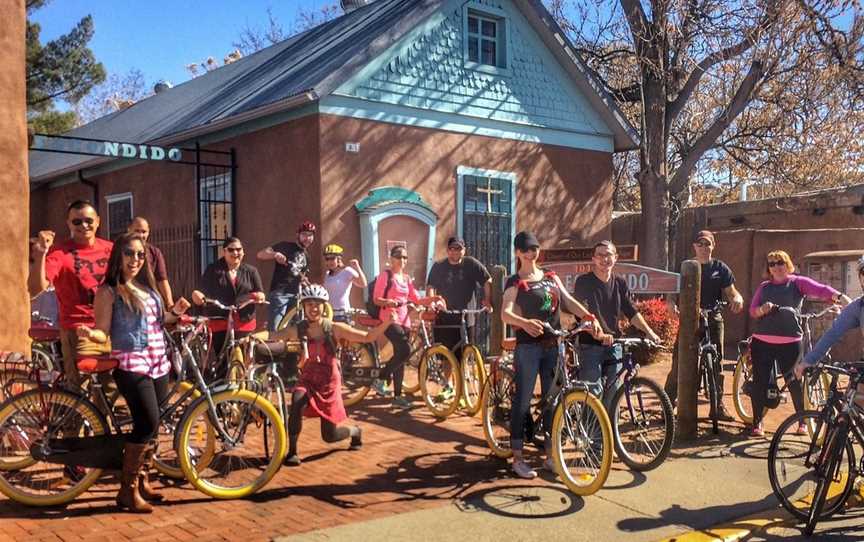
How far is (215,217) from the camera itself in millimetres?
13789

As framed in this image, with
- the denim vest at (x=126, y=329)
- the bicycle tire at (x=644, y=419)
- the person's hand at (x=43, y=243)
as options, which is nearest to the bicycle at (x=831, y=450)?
the bicycle tire at (x=644, y=419)

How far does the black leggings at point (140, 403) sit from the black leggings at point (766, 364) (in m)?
5.37

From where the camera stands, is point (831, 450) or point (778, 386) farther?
point (778, 386)

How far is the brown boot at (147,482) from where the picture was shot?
4934 mm

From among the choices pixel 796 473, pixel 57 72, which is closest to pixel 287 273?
pixel 796 473

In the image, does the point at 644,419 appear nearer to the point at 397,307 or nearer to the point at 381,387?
the point at 397,307

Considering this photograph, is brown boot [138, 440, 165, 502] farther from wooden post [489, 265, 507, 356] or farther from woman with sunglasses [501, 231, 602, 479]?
wooden post [489, 265, 507, 356]

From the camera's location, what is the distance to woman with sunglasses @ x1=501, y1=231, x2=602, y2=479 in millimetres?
5816

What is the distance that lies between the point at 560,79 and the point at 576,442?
10.3m

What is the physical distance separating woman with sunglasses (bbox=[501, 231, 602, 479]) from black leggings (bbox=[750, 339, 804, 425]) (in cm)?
226

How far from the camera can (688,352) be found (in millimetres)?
6996

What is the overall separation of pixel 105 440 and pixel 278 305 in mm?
4237

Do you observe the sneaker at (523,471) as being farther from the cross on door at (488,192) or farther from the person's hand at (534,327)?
the cross on door at (488,192)

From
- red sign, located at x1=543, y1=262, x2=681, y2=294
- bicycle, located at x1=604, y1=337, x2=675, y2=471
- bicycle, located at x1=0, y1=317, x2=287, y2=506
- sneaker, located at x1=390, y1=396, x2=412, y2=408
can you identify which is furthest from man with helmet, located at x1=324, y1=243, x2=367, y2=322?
bicycle, located at x1=604, y1=337, x2=675, y2=471
